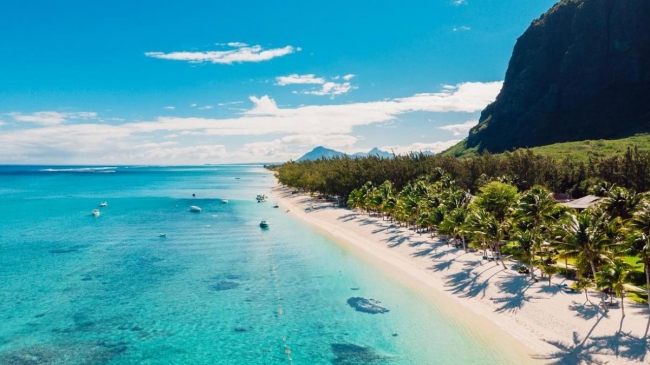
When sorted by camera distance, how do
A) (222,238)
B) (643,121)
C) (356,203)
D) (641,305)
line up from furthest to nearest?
(643,121) → (356,203) → (222,238) → (641,305)

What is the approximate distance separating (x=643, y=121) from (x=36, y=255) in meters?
177

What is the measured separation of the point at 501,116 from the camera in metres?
194

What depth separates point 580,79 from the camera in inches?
6486

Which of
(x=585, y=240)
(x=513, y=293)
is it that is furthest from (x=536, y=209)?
(x=585, y=240)

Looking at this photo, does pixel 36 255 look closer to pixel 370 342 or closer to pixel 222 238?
pixel 222 238

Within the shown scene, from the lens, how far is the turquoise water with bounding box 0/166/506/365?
3138cm

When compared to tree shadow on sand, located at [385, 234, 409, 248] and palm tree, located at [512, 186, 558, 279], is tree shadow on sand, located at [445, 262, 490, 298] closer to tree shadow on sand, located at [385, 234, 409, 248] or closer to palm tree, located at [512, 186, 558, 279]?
palm tree, located at [512, 186, 558, 279]

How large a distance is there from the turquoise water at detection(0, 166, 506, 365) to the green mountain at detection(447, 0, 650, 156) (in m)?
133

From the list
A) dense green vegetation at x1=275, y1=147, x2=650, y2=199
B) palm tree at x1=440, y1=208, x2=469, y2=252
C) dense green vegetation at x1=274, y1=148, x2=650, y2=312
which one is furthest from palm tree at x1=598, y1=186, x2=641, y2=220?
dense green vegetation at x1=275, y1=147, x2=650, y2=199

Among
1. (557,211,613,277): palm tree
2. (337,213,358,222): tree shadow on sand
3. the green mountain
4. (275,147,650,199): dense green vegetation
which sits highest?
the green mountain

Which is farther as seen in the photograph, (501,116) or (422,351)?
(501,116)

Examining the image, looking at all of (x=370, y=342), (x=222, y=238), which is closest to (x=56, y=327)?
(x=370, y=342)

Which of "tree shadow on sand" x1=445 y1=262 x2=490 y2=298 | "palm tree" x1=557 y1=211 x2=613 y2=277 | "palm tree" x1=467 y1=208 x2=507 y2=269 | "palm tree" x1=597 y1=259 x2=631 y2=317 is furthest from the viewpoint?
"palm tree" x1=467 y1=208 x2=507 y2=269

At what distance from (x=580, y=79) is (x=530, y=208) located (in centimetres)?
14676
